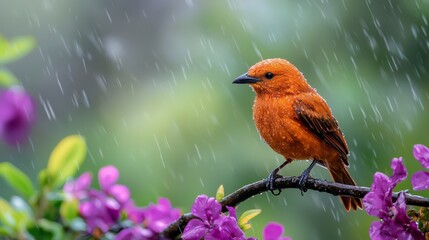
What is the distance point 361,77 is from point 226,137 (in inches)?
33.8

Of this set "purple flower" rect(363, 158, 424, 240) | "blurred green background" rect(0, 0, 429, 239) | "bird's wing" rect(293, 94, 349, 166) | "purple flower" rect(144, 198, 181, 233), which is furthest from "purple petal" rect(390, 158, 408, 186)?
"blurred green background" rect(0, 0, 429, 239)

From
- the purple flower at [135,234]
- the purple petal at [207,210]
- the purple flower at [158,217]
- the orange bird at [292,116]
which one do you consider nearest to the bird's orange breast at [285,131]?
the orange bird at [292,116]

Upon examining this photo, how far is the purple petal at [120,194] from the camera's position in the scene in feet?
5.48

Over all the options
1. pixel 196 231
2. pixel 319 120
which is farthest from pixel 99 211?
pixel 319 120

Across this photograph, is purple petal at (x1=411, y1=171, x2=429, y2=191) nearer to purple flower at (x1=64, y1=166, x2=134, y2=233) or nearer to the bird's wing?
purple flower at (x1=64, y1=166, x2=134, y2=233)

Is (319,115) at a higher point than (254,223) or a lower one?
higher

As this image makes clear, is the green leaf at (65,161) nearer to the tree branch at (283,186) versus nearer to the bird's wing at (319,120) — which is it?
the tree branch at (283,186)

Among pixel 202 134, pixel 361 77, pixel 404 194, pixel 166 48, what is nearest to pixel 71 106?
pixel 166 48

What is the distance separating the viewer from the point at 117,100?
575 centimetres

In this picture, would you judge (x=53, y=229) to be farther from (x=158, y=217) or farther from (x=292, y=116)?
(x=292, y=116)

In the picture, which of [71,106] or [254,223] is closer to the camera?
[254,223]

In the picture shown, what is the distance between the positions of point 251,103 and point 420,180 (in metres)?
3.15

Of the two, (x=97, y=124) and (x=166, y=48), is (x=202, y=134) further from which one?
(x=166, y=48)

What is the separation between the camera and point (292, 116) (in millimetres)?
2117
